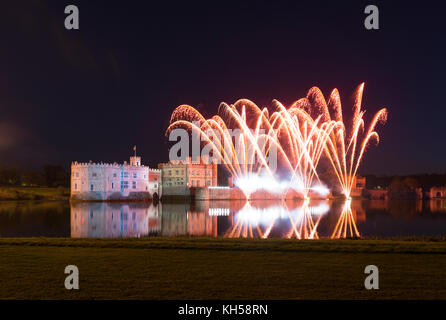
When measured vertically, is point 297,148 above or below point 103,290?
above

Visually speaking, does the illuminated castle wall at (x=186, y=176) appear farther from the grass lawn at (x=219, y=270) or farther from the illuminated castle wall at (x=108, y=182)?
the grass lawn at (x=219, y=270)

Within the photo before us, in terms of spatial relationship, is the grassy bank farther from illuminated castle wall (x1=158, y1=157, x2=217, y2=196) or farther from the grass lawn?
the grass lawn

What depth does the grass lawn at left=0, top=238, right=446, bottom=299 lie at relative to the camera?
717 cm

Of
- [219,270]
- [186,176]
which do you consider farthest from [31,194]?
[219,270]

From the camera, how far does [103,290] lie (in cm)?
730

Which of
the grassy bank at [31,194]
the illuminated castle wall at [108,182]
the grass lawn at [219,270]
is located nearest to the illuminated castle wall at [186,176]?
the illuminated castle wall at [108,182]

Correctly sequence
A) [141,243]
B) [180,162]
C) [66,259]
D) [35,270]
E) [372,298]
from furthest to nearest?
[180,162] < [141,243] < [66,259] < [35,270] < [372,298]

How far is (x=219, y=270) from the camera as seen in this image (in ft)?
29.6

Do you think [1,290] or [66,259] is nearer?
[1,290]

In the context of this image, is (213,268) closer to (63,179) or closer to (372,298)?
(372,298)

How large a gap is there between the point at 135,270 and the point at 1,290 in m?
2.87

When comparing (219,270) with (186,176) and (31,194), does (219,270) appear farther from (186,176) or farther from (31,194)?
(31,194)

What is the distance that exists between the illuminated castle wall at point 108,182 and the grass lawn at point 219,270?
56779 millimetres
